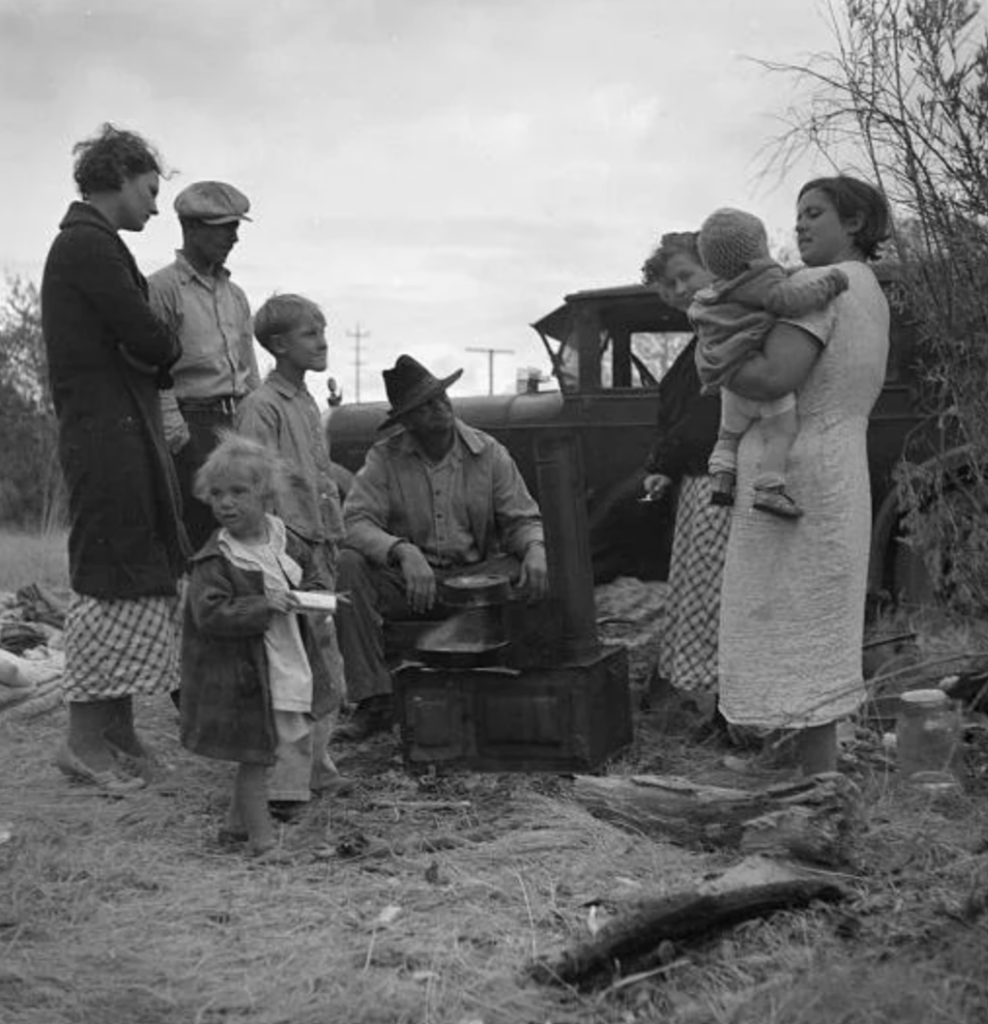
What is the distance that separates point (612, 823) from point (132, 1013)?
1.65 meters

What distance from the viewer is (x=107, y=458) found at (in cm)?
496

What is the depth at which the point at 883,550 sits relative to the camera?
758cm

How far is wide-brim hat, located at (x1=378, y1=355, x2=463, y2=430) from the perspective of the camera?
18.4ft

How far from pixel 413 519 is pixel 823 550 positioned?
6.17 feet

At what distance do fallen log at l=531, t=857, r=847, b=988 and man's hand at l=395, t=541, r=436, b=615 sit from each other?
2.21 metres

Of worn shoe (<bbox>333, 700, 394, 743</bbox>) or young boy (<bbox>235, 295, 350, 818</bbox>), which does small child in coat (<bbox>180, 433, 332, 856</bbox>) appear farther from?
worn shoe (<bbox>333, 700, 394, 743</bbox>)

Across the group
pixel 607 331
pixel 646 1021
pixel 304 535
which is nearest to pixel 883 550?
pixel 607 331

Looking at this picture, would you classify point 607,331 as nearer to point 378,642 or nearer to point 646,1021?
point 378,642

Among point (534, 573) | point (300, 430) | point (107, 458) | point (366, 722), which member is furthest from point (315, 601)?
point (366, 722)

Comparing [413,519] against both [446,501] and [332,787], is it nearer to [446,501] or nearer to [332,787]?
[446,501]

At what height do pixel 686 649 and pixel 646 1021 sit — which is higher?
pixel 686 649

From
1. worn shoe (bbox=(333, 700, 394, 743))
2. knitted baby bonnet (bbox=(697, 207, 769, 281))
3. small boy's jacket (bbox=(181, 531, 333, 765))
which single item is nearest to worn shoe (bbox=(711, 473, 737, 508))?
knitted baby bonnet (bbox=(697, 207, 769, 281))

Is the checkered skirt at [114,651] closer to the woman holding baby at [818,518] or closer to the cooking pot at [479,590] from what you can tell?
the cooking pot at [479,590]

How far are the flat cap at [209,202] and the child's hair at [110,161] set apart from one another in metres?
0.43
